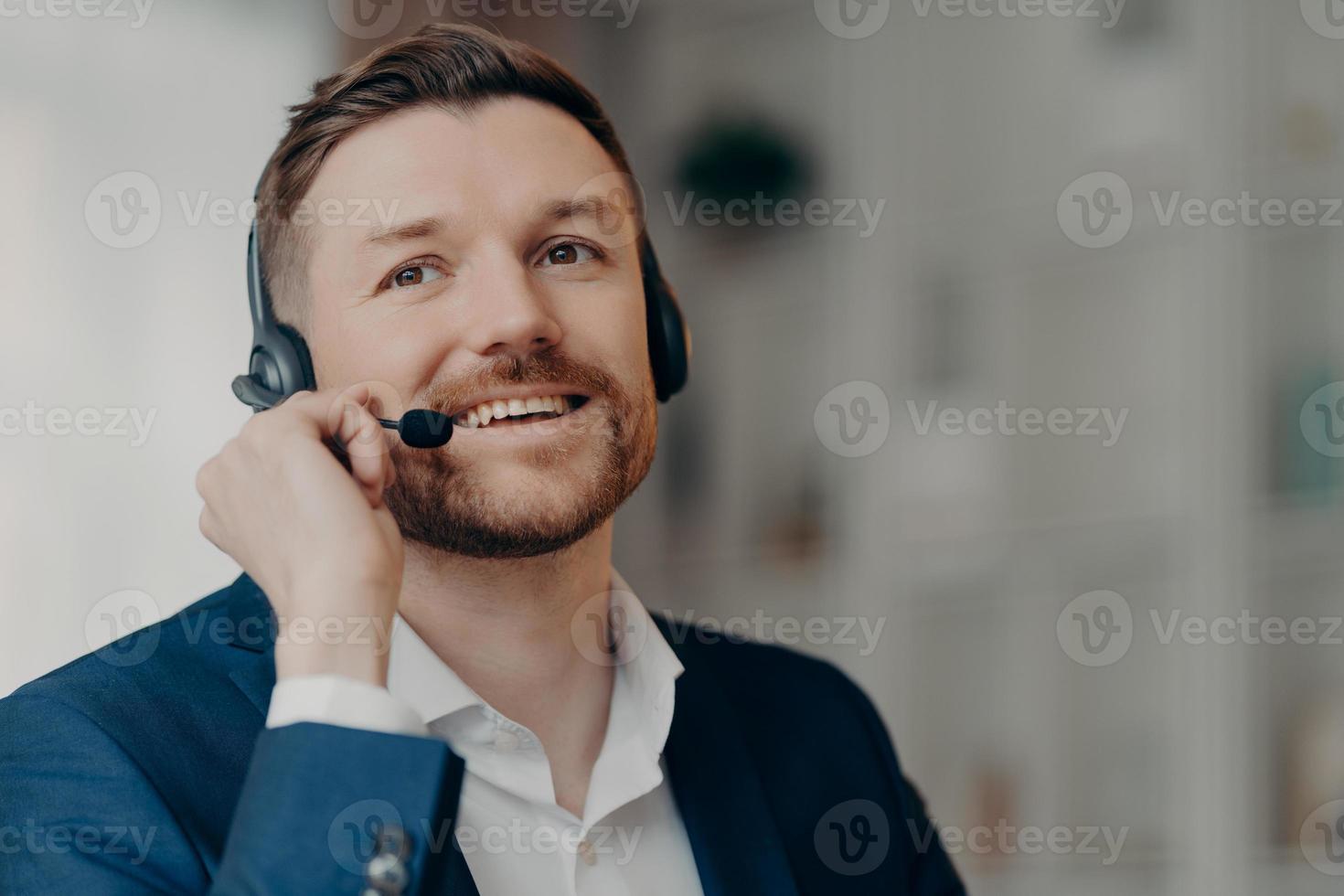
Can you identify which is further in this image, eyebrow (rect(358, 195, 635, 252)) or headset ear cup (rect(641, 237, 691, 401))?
headset ear cup (rect(641, 237, 691, 401))

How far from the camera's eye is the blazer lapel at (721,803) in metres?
1.37

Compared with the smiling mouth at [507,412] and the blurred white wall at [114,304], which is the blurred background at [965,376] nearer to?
the blurred white wall at [114,304]

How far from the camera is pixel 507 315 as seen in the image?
1.33 metres

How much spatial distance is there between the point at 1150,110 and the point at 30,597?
2477mm

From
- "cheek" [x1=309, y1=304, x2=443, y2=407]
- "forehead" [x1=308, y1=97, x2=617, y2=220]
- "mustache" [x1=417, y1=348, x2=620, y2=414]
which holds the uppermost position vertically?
"forehead" [x1=308, y1=97, x2=617, y2=220]

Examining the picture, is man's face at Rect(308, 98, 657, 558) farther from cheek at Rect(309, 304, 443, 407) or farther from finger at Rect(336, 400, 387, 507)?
finger at Rect(336, 400, 387, 507)

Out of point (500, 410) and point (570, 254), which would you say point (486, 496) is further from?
point (570, 254)

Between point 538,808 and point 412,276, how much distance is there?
534mm

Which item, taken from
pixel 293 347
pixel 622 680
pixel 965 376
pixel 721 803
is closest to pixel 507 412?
pixel 293 347

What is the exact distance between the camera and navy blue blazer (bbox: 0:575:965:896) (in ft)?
3.25

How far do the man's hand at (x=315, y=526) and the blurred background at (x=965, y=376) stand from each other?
1602 millimetres

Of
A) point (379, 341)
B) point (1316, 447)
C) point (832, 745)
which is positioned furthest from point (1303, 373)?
point (379, 341)

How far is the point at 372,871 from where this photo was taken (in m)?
0.97

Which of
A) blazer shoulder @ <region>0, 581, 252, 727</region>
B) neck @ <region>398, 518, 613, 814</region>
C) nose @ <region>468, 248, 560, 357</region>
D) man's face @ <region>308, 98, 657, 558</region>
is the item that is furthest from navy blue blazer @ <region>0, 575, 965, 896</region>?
nose @ <region>468, 248, 560, 357</region>
